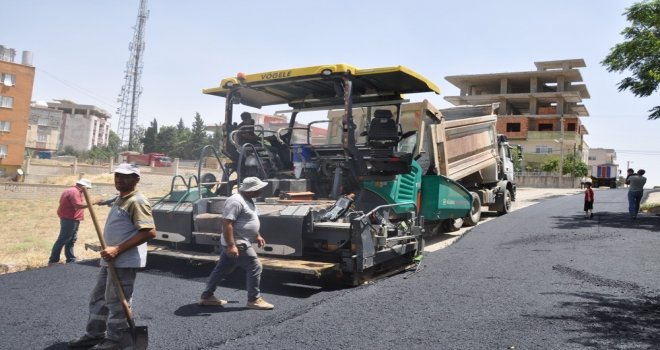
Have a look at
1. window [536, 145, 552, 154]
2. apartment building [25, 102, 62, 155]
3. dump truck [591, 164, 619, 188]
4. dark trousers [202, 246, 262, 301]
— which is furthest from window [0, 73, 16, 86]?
window [536, 145, 552, 154]

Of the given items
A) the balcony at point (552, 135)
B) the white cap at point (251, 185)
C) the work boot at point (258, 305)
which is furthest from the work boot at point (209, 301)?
the balcony at point (552, 135)

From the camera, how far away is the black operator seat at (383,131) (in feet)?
20.6

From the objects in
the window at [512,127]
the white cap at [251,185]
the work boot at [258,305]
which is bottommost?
the work boot at [258,305]

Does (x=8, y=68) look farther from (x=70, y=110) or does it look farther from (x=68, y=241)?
(x=70, y=110)

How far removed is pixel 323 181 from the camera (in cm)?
664

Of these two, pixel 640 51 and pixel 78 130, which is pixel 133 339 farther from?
pixel 78 130

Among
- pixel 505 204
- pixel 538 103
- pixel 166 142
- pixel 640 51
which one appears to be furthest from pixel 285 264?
pixel 166 142

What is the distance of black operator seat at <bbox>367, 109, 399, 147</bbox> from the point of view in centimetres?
628

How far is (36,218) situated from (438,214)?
1263 centimetres

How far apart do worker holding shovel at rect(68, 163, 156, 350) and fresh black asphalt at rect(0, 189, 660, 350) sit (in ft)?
1.39

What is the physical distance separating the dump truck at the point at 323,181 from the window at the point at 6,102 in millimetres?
39189

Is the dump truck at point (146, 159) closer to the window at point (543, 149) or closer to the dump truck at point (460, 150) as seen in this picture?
the window at point (543, 149)

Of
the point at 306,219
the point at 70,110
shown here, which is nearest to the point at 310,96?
the point at 306,219

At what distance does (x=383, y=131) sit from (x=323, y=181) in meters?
1.04
